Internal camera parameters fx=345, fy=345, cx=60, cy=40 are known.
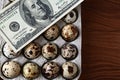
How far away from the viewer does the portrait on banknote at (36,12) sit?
0.72 metres

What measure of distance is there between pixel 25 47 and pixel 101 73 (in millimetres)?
169

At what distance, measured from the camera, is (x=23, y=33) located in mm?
715

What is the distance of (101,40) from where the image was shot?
2.43ft

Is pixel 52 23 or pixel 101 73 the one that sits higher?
pixel 52 23

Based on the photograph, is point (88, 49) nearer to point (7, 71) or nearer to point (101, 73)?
point (101, 73)

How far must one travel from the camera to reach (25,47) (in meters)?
0.71

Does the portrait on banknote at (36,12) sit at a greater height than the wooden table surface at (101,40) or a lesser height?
greater

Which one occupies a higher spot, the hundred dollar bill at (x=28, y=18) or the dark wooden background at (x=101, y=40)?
the hundred dollar bill at (x=28, y=18)

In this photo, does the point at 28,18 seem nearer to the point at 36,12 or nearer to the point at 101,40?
the point at 36,12

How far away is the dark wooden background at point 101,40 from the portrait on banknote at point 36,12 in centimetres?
8

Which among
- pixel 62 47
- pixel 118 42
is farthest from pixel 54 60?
pixel 118 42

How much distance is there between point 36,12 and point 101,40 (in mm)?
152

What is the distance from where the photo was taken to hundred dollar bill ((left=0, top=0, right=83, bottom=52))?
0.71m

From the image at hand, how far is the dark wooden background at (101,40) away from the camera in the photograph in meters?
0.73
